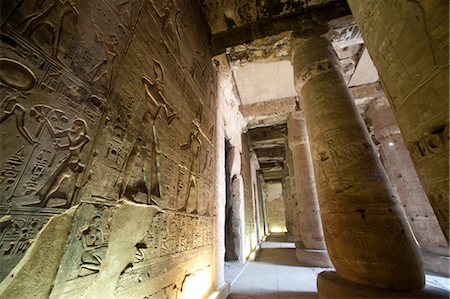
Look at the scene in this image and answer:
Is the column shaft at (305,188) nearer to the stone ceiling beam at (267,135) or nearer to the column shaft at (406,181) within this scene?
the stone ceiling beam at (267,135)

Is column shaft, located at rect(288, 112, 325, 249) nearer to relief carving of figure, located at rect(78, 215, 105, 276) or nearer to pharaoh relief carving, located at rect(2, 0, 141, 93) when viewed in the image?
relief carving of figure, located at rect(78, 215, 105, 276)

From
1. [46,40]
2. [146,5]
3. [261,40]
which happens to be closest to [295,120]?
[261,40]

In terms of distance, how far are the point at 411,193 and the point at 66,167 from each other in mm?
7025

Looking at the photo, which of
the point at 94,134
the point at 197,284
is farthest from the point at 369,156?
the point at 94,134

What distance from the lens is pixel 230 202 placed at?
5875 millimetres

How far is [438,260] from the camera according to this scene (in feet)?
13.4

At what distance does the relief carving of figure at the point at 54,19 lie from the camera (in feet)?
3.66

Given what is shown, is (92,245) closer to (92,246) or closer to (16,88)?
(92,246)

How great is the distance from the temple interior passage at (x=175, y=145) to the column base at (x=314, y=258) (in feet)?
2.36

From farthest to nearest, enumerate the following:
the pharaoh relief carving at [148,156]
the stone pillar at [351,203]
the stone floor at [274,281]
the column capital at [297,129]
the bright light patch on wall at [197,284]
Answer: the column capital at [297,129], the stone floor at [274,281], the bright light patch on wall at [197,284], the stone pillar at [351,203], the pharaoh relief carving at [148,156]

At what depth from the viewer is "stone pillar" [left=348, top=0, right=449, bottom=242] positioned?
1076mm

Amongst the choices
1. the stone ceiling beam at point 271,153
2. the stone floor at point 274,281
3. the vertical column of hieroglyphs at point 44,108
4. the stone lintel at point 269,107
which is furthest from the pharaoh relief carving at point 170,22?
the stone ceiling beam at point 271,153

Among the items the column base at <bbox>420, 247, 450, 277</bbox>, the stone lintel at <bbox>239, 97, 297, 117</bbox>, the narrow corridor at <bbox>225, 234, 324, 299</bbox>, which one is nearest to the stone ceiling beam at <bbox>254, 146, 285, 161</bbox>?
the stone lintel at <bbox>239, 97, 297, 117</bbox>

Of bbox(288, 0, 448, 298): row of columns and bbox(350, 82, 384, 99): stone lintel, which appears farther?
bbox(350, 82, 384, 99): stone lintel
